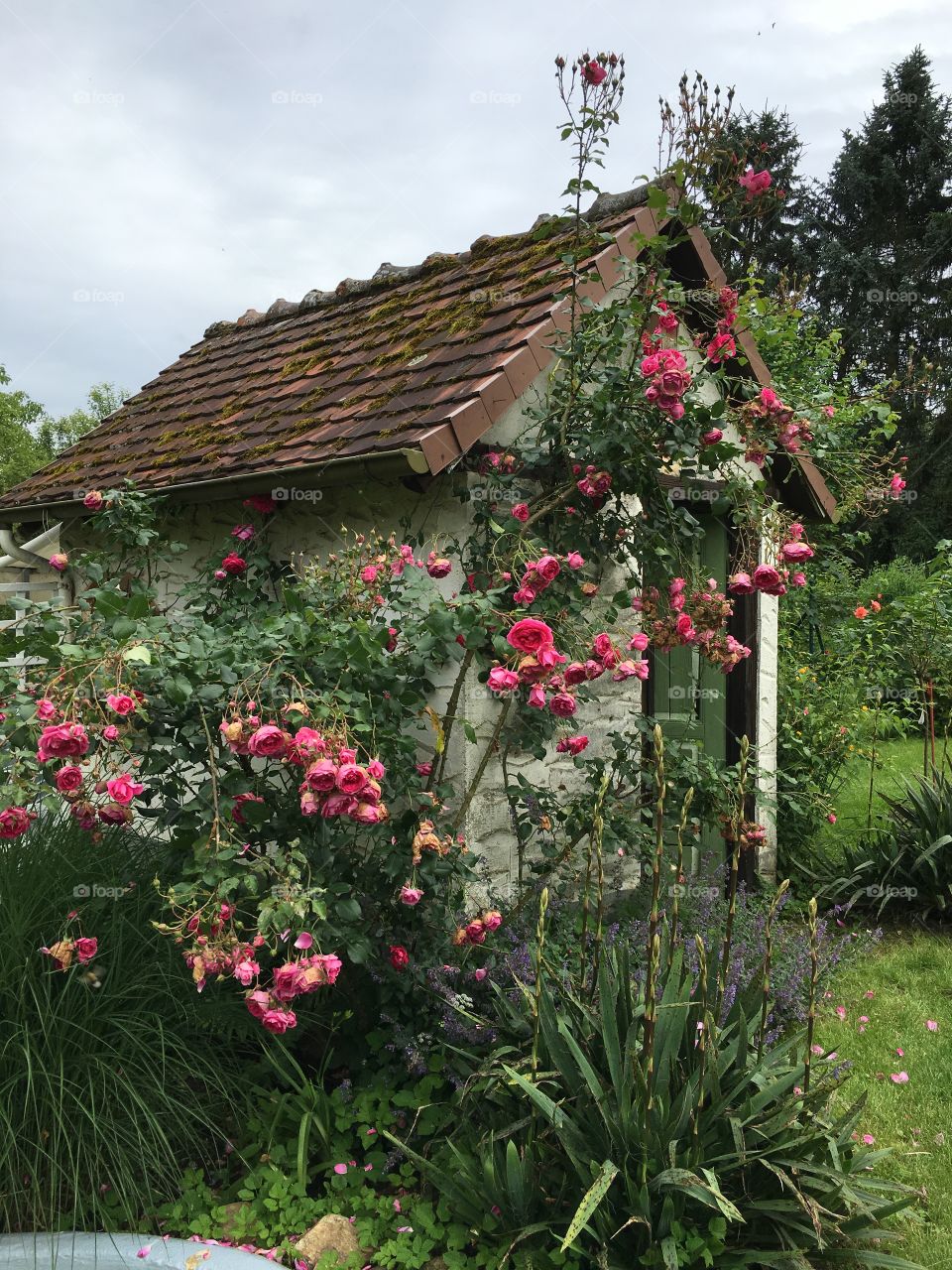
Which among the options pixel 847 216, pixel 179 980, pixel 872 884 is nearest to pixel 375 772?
pixel 179 980

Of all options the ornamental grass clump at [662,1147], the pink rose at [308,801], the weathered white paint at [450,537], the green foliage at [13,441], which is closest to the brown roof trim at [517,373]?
the weathered white paint at [450,537]

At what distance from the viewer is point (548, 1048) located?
2.57 m

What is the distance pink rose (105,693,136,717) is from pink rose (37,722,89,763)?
131mm

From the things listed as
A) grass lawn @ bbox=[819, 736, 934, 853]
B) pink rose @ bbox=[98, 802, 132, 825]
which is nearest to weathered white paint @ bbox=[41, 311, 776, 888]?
pink rose @ bbox=[98, 802, 132, 825]

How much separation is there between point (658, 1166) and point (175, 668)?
1.99 meters

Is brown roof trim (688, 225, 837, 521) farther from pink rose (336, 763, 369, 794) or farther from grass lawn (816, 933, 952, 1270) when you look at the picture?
pink rose (336, 763, 369, 794)

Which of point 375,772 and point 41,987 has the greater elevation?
point 375,772

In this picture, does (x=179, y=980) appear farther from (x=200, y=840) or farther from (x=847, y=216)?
(x=847, y=216)

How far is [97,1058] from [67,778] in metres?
1.04

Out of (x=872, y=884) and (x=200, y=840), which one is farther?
(x=872, y=884)

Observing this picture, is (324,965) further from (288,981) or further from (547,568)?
(547,568)

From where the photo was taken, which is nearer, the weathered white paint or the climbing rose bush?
the climbing rose bush

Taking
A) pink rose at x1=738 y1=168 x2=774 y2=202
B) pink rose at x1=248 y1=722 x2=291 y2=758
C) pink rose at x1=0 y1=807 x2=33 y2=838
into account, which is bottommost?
pink rose at x1=0 y1=807 x2=33 y2=838

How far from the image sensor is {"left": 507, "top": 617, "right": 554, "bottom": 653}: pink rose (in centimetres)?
278
